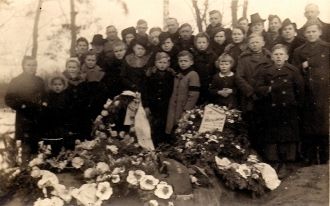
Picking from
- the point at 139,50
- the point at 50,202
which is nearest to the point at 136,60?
the point at 139,50

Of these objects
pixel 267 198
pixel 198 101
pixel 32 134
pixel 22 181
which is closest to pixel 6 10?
pixel 32 134

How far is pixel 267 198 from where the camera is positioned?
4.27 meters

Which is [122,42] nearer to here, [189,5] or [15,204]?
[189,5]

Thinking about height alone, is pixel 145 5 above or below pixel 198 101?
above

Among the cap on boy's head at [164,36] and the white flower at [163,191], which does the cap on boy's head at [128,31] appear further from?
the white flower at [163,191]

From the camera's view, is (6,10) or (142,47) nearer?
(6,10)

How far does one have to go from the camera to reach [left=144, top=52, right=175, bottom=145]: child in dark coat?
188 inches

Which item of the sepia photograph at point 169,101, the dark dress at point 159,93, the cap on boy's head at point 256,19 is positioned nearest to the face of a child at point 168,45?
the sepia photograph at point 169,101

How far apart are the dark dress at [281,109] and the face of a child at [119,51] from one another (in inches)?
50.3

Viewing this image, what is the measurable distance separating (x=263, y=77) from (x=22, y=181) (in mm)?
2172

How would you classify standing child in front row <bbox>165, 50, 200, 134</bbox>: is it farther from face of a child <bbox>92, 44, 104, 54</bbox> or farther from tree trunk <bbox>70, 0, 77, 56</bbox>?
tree trunk <bbox>70, 0, 77, 56</bbox>

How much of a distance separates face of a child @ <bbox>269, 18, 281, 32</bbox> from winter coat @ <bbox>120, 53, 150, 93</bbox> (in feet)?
3.79

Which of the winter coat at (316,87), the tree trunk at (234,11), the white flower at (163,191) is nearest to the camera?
the white flower at (163,191)

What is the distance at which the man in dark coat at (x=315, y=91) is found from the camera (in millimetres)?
4449
